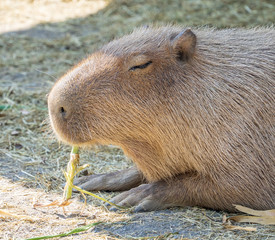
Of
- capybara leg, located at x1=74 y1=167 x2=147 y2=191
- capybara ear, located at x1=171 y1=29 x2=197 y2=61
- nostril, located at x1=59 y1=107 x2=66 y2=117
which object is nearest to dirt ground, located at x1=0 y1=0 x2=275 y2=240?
capybara leg, located at x1=74 y1=167 x2=147 y2=191

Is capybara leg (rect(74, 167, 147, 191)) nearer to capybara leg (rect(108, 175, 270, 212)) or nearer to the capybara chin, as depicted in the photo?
capybara leg (rect(108, 175, 270, 212))

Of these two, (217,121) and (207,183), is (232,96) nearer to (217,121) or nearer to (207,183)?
A: (217,121)

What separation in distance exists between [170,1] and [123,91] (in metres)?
7.62

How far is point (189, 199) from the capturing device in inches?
161

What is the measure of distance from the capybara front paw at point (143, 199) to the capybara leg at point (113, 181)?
1.03 ft

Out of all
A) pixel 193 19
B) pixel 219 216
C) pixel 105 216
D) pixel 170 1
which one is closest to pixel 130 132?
pixel 105 216

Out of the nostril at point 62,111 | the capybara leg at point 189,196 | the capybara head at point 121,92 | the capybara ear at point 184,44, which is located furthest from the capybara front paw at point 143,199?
the capybara ear at point 184,44

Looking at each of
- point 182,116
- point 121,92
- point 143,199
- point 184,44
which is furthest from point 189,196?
point 184,44

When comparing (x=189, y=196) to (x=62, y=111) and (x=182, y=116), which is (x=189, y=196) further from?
(x=62, y=111)

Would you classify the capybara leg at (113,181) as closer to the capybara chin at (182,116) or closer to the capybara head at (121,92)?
the capybara chin at (182,116)

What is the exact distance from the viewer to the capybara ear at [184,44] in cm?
400

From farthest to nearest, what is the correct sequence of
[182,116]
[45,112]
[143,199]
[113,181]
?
1. [45,112]
2. [113,181]
3. [143,199]
4. [182,116]

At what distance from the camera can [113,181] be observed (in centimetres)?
463

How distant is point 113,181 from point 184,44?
4.66ft
